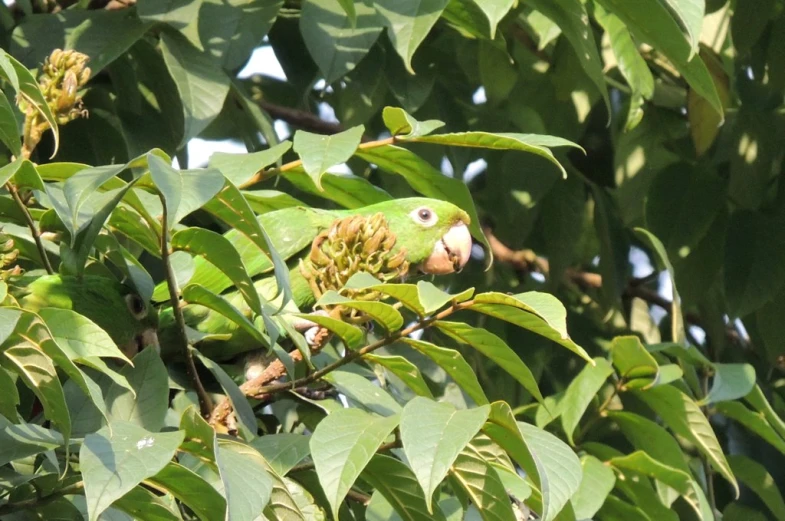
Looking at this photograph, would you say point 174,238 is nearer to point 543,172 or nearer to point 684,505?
point 543,172

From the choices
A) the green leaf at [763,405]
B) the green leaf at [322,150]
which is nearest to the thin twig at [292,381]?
the green leaf at [322,150]

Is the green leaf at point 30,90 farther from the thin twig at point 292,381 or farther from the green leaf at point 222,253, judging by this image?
the thin twig at point 292,381

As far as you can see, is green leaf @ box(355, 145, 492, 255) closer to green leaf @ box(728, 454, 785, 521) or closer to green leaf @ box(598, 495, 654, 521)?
green leaf @ box(598, 495, 654, 521)

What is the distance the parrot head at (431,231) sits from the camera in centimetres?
194

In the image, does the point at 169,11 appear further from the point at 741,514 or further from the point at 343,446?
the point at 741,514

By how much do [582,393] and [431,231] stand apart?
0.47 metres

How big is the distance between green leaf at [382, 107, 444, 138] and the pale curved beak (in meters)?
0.60

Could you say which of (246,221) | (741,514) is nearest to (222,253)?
(246,221)

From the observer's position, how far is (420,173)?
1423 millimetres

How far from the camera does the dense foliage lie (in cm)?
102

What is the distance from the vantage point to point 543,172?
222 centimetres

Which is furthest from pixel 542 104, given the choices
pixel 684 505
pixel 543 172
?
pixel 684 505

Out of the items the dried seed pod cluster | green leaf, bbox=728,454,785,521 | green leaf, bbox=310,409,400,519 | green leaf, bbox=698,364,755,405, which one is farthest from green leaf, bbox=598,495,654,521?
the dried seed pod cluster

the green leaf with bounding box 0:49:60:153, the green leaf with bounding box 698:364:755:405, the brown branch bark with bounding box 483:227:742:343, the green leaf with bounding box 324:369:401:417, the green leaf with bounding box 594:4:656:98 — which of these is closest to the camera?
the green leaf with bounding box 0:49:60:153
